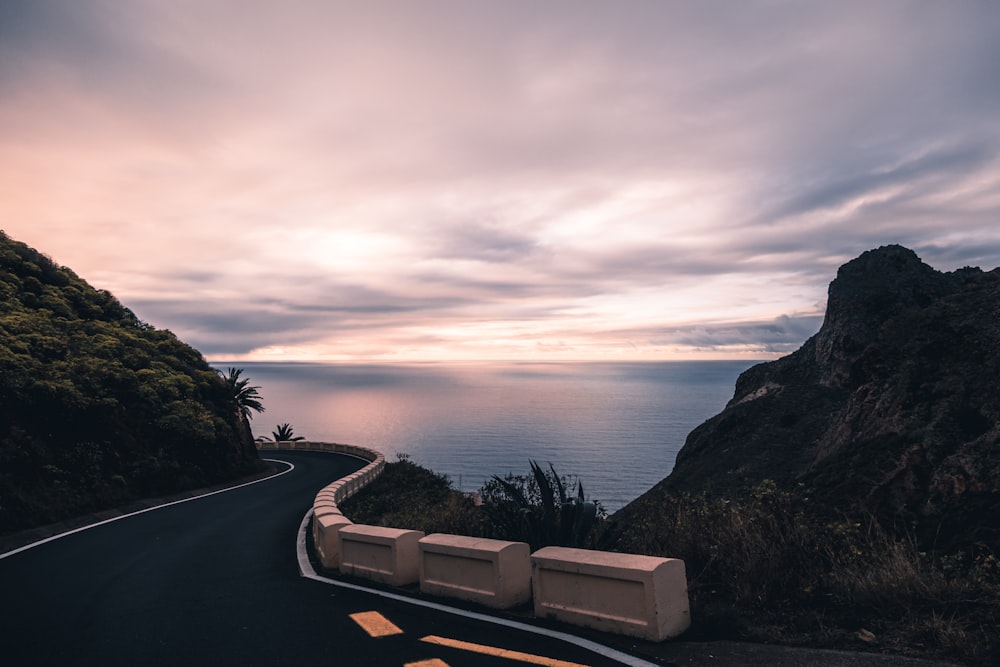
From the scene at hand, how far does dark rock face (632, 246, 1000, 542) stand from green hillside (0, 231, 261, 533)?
62.7 feet

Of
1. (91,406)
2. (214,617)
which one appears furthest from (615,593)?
(91,406)

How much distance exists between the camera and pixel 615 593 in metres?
6.25

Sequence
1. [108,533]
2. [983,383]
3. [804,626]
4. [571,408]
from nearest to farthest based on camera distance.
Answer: [804,626]
[983,383]
[108,533]
[571,408]

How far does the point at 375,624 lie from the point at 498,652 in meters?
1.81

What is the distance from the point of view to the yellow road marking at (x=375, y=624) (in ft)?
21.8

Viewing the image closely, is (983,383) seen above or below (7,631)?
above

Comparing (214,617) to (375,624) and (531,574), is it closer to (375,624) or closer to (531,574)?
(375,624)

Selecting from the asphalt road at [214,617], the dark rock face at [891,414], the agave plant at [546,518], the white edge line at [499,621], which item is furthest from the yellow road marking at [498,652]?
the dark rock face at [891,414]

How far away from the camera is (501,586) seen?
7.35 meters

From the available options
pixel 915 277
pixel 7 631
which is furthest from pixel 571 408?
pixel 7 631

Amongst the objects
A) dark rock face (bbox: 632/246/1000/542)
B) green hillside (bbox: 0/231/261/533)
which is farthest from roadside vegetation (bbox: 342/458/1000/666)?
green hillside (bbox: 0/231/261/533)

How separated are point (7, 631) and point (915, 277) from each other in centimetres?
2145

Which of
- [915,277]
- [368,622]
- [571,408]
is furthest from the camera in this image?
[571,408]

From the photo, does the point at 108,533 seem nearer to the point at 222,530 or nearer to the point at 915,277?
the point at 222,530
